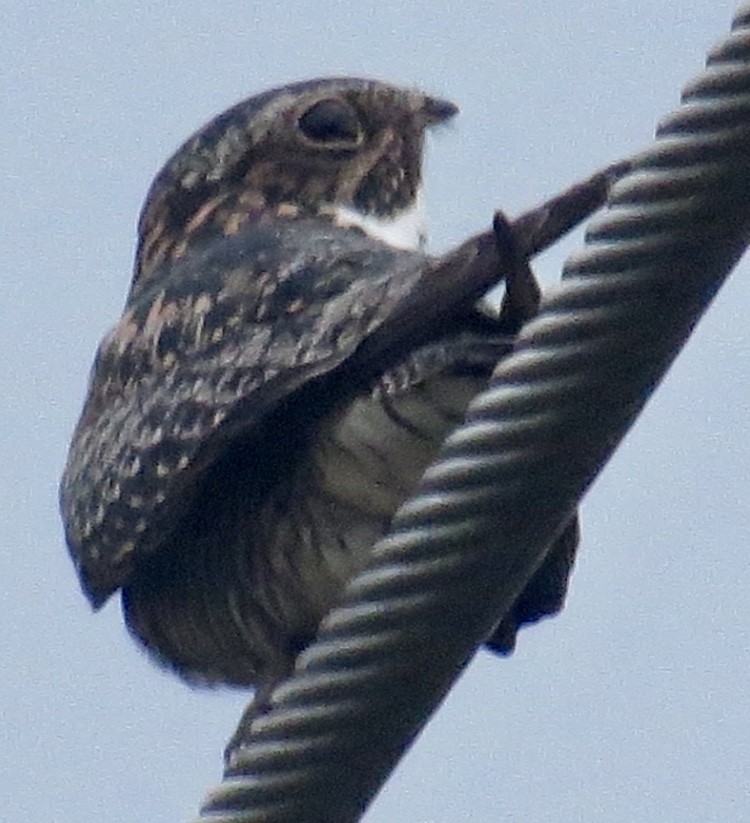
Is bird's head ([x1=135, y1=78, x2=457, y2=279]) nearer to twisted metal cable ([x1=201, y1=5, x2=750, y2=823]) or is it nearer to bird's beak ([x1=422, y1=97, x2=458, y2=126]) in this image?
bird's beak ([x1=422, y1=97, x2=458, y2=126])

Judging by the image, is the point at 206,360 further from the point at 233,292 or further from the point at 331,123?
the point at 331,123

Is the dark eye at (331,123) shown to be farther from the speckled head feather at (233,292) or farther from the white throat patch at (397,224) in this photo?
the white throat patch at (397,224)

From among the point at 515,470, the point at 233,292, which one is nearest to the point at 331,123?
the point at 233,292

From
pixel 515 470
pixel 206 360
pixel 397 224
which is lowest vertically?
pixel 397 224

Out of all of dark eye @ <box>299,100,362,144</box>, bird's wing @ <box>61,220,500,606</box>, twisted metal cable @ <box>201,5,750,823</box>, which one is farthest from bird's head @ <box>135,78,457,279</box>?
twisted metal cable @ <box>201,5,750,823</box>

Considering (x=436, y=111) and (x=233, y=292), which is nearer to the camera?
(x=233, y=292)

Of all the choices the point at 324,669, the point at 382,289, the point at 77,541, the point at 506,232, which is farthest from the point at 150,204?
the point at 324,669
